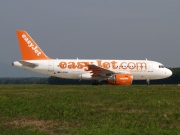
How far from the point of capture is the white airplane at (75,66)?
4438cm

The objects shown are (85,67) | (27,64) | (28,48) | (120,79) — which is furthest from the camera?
(28,48)

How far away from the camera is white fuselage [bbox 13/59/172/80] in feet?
147

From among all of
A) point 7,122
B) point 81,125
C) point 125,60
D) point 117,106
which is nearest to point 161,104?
point 117,106

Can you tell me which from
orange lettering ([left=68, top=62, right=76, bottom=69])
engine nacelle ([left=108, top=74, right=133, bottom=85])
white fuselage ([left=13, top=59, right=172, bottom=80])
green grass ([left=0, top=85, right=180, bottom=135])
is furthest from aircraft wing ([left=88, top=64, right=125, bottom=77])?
green grass ([left=0, top=85, right=180, bottom=135])

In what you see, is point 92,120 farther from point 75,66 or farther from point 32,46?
point 32,46

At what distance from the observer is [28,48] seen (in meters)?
45.4

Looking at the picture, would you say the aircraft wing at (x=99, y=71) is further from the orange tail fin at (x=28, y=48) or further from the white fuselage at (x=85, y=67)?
the orange tail fin at (x=28, y=48)

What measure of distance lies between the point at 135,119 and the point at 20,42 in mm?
34629

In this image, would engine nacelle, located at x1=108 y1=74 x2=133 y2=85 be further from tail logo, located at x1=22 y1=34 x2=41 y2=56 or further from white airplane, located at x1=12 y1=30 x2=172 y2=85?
tail logo, located at x1=22 y1=34 x2=41 y2=56

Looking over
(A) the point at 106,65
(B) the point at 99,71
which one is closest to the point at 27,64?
(B) the point at 99,71

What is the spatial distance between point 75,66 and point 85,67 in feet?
3.96

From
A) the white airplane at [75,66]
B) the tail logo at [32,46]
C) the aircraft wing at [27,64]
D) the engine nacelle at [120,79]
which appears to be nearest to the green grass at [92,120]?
the engine nacelle at [120,79]

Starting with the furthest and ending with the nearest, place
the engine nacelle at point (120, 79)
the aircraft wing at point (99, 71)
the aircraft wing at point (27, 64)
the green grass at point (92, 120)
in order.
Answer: the aircraft wing at point (27, 64) → the aircraft wing at point (99, 71) → the engine nacelle at point (120, 79) → the green grass at point (92, 120)

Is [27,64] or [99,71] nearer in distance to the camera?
[99,71]
